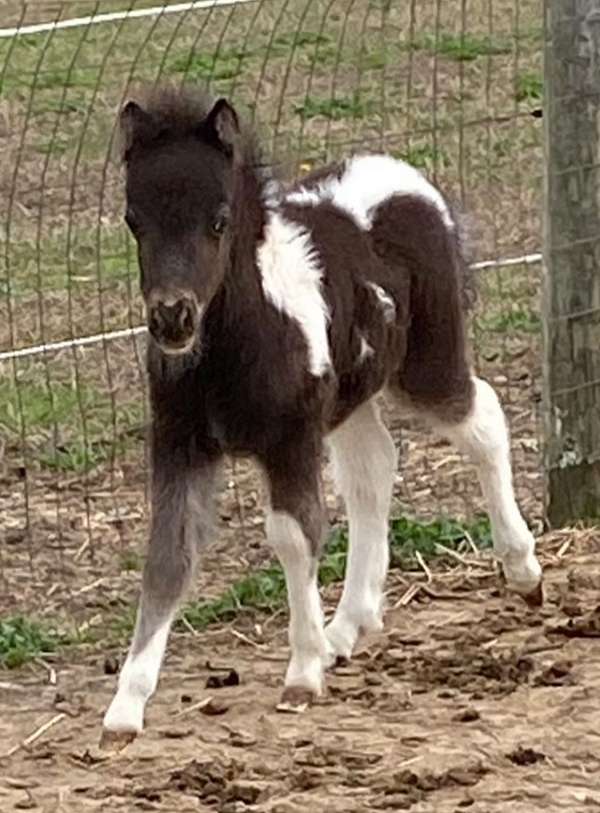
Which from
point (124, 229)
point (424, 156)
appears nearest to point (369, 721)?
point (424, 156)

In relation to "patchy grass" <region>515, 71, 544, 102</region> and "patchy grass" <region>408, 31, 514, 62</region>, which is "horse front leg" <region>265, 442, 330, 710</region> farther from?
"patchy grass" <region>515, 71, 544, 102</region>

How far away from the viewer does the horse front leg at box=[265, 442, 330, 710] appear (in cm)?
657

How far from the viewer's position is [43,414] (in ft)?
30.7

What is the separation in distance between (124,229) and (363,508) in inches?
162

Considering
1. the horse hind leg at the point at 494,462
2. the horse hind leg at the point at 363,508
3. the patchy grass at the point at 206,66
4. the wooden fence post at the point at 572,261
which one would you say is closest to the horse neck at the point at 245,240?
the horse hind leg at the point at 363,508

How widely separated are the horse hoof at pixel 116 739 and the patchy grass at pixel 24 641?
1026 millimetres

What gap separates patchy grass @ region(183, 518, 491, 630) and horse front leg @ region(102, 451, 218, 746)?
1.10m

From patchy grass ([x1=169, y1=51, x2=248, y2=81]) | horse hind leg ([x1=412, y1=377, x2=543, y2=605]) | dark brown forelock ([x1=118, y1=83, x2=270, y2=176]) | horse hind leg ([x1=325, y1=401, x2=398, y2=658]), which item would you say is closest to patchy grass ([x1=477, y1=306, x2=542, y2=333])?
patchy grass ([x1=169, y1=51, x2=248, y2=81])

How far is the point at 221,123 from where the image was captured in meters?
6.27

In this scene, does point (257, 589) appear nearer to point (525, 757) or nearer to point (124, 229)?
point (525, 757)

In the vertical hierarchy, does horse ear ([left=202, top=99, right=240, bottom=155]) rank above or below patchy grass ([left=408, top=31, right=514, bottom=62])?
below

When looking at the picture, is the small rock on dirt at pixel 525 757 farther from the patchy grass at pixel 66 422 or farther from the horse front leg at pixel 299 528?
the patchy grass at pixel 66 422

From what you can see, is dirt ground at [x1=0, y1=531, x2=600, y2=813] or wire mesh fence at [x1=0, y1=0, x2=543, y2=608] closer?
dirt ground at [x1=0, y1=531, x2=600, y2=813]

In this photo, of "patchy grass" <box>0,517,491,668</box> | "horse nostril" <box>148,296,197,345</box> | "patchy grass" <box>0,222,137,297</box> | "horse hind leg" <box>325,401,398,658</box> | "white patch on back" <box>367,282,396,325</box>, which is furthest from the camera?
"patchy grass" <box>0,222,137,297</box>
